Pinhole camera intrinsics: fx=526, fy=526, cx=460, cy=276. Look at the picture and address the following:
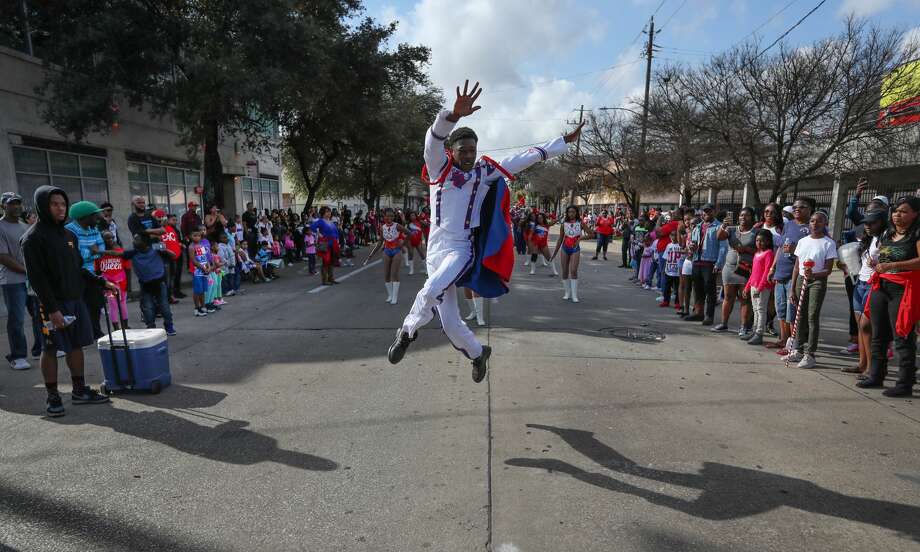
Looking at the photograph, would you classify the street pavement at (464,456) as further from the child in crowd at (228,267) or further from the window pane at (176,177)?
the window pane at (176,177)

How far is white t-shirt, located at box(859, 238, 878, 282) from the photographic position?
5.76m

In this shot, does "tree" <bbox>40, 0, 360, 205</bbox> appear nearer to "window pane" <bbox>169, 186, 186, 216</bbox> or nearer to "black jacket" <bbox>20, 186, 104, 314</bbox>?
"window pane" <bbox>169, 186, 186, 216</bbox>

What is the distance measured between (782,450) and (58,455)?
16.9 ft

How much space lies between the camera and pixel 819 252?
6043mm

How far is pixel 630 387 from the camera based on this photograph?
5191mm

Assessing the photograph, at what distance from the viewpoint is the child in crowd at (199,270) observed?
889 cm

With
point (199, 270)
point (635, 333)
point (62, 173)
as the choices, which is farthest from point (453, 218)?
point (62, 173)

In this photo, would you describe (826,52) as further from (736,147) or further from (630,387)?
(630,387)

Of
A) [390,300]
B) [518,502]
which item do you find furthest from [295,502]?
[390,300]

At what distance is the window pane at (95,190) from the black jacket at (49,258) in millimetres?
13832

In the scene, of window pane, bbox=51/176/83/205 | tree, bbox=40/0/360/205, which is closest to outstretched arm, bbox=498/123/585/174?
tree, bbox=40/0/360/205

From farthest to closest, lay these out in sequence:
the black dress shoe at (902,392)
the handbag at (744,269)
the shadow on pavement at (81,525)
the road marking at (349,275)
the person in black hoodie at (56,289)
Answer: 1. the road marking at (349,275)
2. the handbag at (744,269)
3. the black dress shoe at (902,392)
4. the person in black hoodie at (56,289)
5. the shadow on pavement at (81,525)

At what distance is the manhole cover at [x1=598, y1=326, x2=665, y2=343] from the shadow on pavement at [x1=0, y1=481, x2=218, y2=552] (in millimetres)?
5987

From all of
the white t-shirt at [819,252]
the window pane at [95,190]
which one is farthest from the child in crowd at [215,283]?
the window pane at [95,190]
